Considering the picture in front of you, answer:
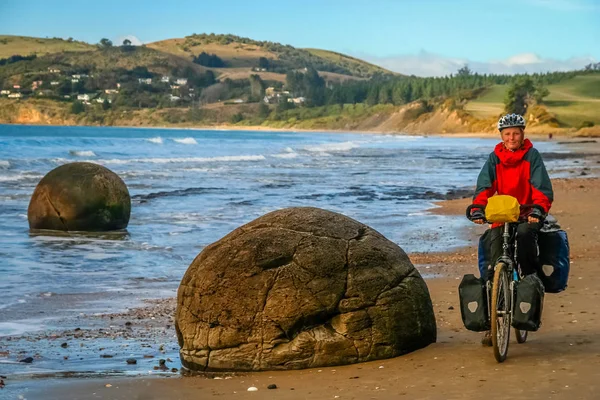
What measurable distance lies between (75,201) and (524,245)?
12470mm

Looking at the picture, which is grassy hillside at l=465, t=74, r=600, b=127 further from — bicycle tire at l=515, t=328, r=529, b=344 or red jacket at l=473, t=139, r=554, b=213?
red jacket at l=473, t=139, r=554, b=213

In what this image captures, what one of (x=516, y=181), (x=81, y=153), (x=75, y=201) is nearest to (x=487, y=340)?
(x=516, y=181)

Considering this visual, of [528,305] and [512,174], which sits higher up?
[512,174]

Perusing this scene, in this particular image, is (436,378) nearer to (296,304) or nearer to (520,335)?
(296,304)

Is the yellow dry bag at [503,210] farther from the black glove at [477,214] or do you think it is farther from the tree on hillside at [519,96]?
the tree on hillside at [519,96]

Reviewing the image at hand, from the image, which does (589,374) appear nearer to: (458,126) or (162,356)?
(162,356)

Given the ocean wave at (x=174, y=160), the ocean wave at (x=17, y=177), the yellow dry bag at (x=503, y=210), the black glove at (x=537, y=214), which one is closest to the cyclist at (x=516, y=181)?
the black glove at (x=537, y=214)

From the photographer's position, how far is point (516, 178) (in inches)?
306

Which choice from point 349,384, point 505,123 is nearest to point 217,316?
point 349,384

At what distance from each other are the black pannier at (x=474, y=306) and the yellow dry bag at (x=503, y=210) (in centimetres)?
54

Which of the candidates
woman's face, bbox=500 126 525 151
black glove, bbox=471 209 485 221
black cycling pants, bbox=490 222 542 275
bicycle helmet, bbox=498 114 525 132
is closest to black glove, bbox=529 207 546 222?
black cycling pants, bbox=490 222 542 275

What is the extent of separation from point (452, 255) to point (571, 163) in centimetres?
3258

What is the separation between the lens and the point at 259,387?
7090 mm

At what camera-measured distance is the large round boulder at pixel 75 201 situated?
18391 mm
